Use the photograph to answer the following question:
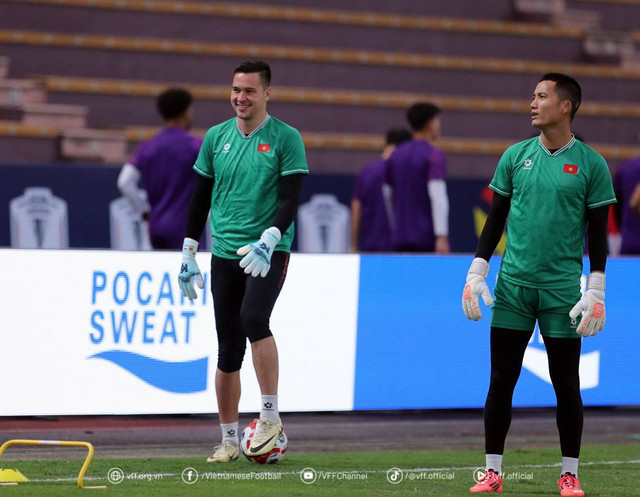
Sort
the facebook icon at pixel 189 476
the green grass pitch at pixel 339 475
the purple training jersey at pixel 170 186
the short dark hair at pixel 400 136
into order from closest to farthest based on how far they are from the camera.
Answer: the green grass pitch at pixel 339 475, the facebook icon at pixel 189 476, the purple training jersey at pixel 170 186, the short dark hair at pixel 400 136

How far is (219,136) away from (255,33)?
1184 cm

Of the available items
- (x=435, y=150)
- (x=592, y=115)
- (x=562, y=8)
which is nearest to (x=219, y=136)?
(x=435, y=150)

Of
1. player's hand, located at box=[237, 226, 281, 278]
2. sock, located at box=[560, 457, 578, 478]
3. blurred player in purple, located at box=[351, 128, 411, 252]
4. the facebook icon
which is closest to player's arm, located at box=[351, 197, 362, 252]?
blurred player in purple, located at box=[351, 128, 411, 252]

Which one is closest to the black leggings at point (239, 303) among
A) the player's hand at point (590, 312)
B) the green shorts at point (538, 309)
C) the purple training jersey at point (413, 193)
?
the green shorts at point (538, 309)

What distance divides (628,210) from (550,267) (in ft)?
19.6

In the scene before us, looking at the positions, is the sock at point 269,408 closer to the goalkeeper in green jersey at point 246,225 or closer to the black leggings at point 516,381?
the goalkeeper in green jersey at point 246,225

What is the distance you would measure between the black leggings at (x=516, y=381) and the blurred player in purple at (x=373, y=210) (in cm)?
620

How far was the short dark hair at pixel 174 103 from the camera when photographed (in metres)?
10.5

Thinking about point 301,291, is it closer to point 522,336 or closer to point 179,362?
point 179,362

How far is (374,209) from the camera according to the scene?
40.5 ft

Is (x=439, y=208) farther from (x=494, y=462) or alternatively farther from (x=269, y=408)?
(x=494, y=462)

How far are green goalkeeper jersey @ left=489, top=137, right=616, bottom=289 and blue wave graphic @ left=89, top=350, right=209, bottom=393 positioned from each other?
3.30 m

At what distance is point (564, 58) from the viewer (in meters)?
20.5

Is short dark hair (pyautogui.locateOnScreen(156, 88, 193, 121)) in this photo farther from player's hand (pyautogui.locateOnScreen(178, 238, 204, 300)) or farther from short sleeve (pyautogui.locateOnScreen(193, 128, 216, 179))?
player's hand (pyautogui.locateOnScreen(178, 238, 204, 300))
